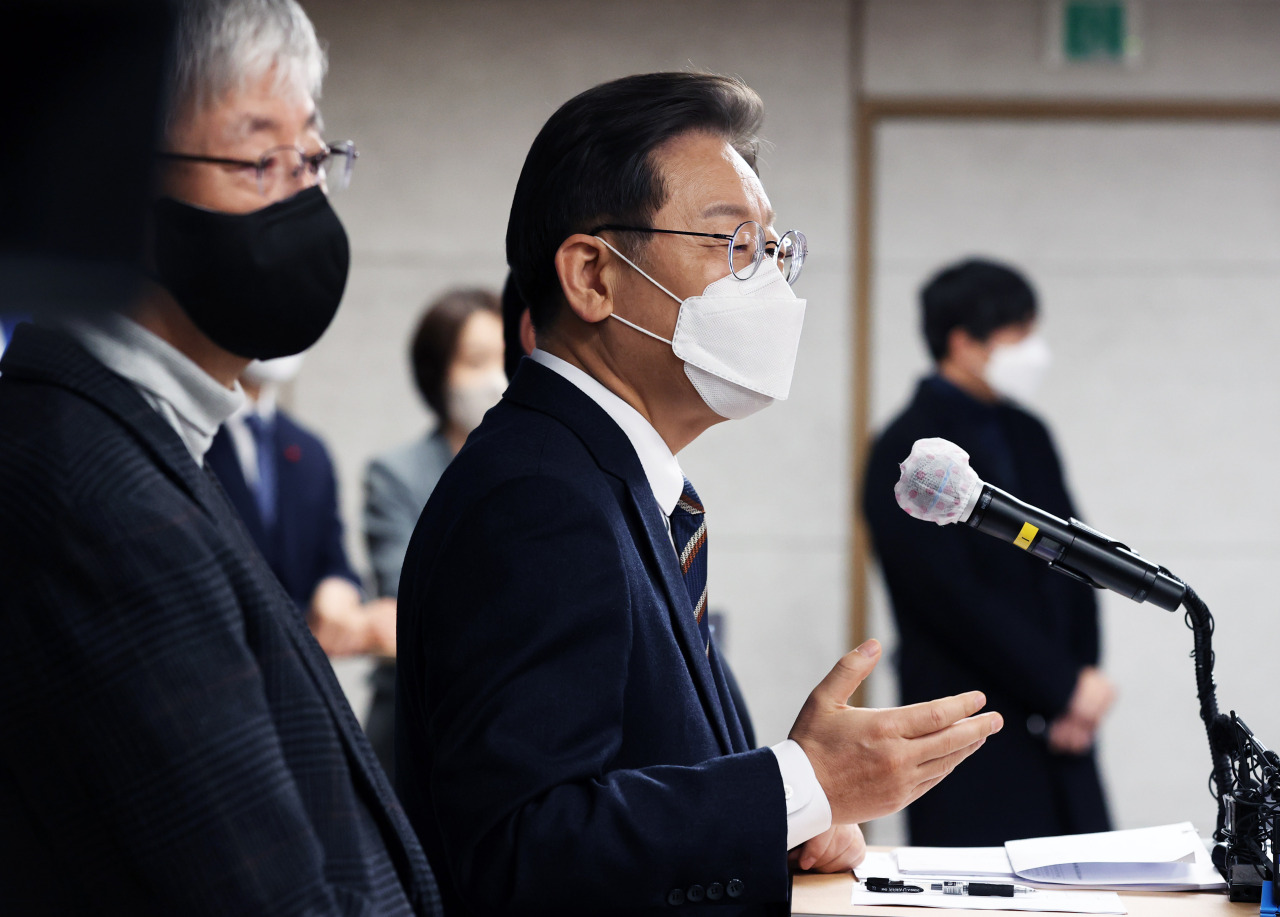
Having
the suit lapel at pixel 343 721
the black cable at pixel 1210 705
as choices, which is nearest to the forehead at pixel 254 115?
the suit lapel at pixel 343 721

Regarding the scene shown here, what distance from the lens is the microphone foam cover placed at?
1.25 metres

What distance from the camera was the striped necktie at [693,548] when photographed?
1354 mm

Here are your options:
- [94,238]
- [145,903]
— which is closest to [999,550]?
[145,903]

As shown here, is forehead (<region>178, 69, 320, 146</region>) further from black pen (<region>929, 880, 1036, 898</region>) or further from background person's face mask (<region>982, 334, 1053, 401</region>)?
background person's face mask (<region>982, 334, 1053, 401</region>)

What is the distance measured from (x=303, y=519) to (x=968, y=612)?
1512 millimetres

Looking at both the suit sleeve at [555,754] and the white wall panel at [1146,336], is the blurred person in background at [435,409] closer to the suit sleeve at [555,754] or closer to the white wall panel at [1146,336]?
the white wall panel at [1146,336]

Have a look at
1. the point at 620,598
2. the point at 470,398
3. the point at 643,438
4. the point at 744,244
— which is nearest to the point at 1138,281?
the point at 470,398

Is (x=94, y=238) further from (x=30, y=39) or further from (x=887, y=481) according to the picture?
(x=887, y=481)

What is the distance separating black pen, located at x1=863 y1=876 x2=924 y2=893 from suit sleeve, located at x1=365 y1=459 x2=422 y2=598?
179 centimetres

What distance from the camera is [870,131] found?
4113mm

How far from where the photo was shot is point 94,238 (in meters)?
0.38

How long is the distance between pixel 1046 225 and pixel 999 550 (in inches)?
64.5

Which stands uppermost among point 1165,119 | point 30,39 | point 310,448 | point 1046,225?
point 1165,119

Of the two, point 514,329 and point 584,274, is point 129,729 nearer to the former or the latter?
point 584,274
